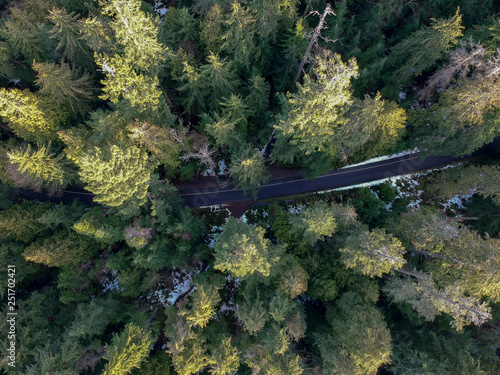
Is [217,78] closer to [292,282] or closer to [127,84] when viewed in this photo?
[127,84]

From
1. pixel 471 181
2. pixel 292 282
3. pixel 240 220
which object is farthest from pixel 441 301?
pixel 240 220

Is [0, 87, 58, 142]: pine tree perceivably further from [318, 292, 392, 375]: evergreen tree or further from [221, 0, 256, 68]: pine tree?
[318, 292, 392, 375]: evergreen tree

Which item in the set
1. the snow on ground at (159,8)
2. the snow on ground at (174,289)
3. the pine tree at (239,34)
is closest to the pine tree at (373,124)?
the pine tree at (239,34)

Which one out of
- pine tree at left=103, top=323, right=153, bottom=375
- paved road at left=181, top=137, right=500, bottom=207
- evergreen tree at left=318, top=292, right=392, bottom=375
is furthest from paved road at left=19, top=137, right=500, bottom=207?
pine tree at left=103, top=323, right=153, bottom=375

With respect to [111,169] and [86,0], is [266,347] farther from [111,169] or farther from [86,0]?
[86,0]

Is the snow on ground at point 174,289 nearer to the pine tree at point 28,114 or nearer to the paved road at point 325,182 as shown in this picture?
the paved road at point 325,182
